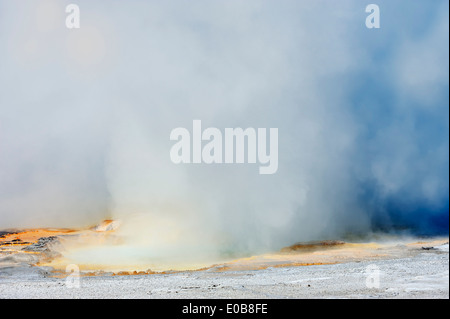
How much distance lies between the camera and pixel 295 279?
463 inches

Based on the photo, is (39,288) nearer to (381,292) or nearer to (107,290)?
(107,290)

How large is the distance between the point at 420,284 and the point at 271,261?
6376mm

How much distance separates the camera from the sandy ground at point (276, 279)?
32.5 ft

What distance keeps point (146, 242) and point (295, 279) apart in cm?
910

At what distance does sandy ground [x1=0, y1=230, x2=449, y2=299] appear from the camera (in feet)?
32.5

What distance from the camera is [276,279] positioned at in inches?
471
